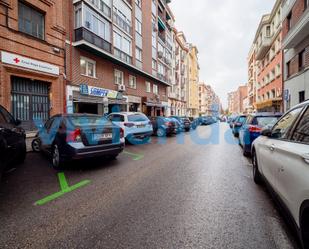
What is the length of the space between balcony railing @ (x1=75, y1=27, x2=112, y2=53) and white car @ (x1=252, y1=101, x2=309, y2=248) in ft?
47.6

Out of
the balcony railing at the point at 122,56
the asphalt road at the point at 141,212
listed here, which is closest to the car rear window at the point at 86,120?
the asphalt road at the point at 141,212

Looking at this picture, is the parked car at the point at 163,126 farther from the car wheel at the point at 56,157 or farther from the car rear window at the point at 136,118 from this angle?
the car wheel at the point at 56,157

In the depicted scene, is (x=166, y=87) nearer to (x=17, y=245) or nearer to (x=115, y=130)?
(x=115, y=130)

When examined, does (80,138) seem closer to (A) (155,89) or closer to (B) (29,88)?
(B) (29,88)

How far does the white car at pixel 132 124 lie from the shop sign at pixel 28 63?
5.66m

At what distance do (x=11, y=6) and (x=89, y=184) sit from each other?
11.2 meters

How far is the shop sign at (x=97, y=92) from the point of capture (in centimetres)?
1410

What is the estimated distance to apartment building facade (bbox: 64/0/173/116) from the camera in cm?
1361

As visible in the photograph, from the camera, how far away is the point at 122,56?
18.8 meters

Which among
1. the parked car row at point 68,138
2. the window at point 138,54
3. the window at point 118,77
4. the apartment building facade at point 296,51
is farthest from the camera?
the window at point 138,54

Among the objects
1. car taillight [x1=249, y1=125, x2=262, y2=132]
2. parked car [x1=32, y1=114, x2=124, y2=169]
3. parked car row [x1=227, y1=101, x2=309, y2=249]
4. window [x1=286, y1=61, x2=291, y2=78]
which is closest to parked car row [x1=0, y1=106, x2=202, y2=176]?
parked car [x1=32, y1=114, x2=124, y2=169]

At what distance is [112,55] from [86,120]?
41.6 ft

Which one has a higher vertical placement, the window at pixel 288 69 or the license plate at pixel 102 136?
the window at pixel 288 69

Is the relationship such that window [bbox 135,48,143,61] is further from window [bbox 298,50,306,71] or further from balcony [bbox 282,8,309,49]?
window [bbox 298,50,306,71]
